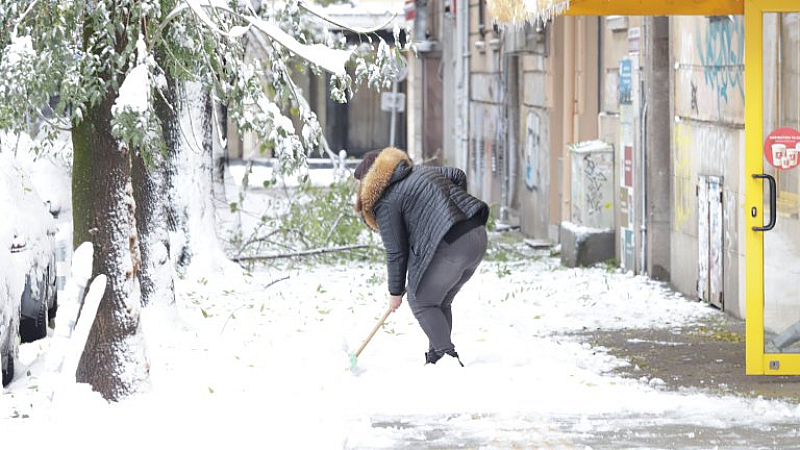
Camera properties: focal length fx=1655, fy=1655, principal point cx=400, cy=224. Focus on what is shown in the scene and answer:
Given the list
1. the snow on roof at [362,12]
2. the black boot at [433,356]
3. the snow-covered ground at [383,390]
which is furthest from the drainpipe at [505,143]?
the snow on roof at [362,12]

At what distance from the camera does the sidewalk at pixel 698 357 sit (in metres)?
8.93

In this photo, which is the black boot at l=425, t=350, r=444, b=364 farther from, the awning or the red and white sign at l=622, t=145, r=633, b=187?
the red and white sign at l=622, t=145, r=633, b=187

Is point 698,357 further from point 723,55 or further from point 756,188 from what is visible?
point 723,55

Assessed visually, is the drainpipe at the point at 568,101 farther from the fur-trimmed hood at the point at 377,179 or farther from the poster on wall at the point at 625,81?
the fur-trimmed hood at the point at 377,179

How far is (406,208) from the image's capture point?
926cm

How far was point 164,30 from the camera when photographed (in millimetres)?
8672

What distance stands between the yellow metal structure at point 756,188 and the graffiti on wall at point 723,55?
2947 millimetres

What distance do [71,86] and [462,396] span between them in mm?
2509

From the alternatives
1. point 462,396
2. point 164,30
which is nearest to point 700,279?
point 462,396

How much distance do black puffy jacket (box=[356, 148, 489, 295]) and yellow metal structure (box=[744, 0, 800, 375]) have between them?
1492 millimetres

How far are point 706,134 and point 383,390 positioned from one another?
16.8 feet

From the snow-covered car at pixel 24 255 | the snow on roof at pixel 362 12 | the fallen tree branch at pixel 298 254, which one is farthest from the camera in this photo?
the snow on roof at pixel 362 12

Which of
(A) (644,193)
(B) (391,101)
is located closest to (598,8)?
(A) (644,193)

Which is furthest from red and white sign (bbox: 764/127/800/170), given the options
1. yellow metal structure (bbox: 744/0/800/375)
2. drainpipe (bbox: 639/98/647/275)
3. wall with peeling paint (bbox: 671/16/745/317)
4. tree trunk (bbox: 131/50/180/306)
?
drainpipe (bbox: 639/98/647/275)
